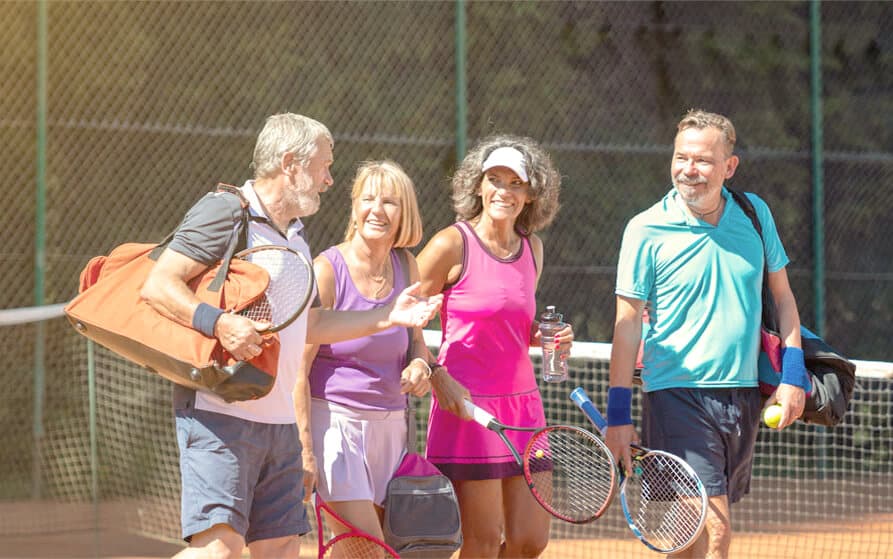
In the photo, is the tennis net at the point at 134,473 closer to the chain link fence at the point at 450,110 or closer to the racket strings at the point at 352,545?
the chain link fence at the point at 450,110

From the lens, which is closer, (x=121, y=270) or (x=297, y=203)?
(x=121, y=270)

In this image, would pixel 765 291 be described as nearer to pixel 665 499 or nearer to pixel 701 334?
pixel 701 334

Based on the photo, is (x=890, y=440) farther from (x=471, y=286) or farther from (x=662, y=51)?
(x=471, y=286)

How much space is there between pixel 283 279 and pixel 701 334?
1447 millimetres

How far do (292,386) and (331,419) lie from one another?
43 centimetres

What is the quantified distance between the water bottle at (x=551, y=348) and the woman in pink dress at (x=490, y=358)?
4 cm

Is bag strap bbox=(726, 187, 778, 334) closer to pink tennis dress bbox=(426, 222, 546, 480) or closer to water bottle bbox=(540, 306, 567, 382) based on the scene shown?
water bottle bbox=(540, 306, 567, 382)

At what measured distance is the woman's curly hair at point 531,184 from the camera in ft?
16.3

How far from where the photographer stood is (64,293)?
9125mm

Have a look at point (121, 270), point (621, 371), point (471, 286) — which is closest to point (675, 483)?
point (621, 371)

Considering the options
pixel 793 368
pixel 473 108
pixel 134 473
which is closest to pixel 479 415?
pixel 793 368

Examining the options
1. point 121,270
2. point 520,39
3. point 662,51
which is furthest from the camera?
point 662,51

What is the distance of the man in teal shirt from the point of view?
4.48 m

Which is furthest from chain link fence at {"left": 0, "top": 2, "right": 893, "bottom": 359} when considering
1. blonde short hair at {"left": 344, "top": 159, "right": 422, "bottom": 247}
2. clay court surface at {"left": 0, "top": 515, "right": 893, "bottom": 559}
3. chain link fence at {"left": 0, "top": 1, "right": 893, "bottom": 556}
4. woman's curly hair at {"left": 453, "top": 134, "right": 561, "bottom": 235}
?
blonde short hair at {"left": 344, "top": 159, "right": 422, "bottom": 247}
